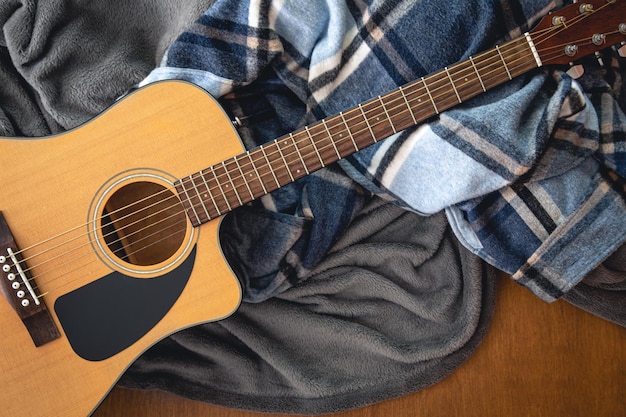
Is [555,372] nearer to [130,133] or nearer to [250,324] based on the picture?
[250,324]

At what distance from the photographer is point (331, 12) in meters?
0.94

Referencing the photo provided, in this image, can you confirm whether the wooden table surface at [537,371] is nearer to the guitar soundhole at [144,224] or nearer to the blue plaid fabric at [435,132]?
the blue plaid fabric at [435,132]

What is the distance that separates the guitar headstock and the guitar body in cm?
50

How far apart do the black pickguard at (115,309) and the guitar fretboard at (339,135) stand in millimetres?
100

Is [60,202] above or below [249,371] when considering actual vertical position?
above

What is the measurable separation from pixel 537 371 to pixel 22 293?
2.95 ft

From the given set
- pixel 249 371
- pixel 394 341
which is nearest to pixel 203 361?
Result: pixel 249 371

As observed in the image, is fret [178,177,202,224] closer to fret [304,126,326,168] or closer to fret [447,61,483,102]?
fret [304,126,326,168]

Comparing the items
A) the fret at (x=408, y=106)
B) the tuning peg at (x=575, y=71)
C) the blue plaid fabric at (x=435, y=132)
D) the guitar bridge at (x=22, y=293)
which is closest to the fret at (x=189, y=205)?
the blue plaid fabric at (x=435, y=132)

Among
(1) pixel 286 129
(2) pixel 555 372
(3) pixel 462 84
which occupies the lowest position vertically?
(2) pixel 555 372

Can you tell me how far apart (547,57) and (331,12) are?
1.15ft

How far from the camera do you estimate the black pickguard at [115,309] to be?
85 cm

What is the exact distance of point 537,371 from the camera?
1053mm

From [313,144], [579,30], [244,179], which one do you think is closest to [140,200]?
[244,179]
